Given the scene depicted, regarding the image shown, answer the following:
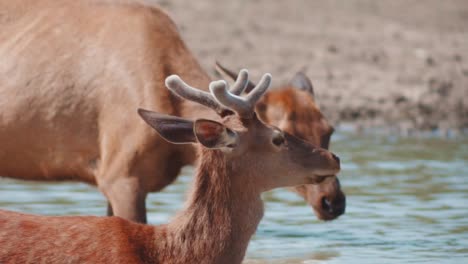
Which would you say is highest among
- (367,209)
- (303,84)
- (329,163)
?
(329,163)

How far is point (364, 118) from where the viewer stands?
17406mm

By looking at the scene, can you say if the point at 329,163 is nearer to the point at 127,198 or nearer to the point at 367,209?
the point at 127,198

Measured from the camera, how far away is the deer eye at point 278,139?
281 inches

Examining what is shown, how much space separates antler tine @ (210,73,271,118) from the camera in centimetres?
686

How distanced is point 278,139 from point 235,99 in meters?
0.38

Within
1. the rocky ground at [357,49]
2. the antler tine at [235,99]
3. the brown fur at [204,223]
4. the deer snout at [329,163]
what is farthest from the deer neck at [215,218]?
the rocky ground at [357,49]

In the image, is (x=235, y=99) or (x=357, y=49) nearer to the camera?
(x=235, y=99)

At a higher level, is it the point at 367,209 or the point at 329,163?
the point at 329,163

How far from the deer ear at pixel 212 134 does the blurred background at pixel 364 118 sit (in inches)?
93.7

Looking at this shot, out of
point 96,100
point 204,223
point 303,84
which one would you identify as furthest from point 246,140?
point 303,84

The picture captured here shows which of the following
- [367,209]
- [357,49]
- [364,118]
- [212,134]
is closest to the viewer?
[212,134]

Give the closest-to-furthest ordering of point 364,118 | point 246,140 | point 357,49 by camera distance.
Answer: point 246,140 < point 364,118 < point 357,49

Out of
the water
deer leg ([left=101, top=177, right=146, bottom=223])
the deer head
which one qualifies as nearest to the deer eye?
the deer head

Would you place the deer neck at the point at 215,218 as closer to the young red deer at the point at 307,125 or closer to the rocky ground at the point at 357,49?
the young red deer at the point at 307,125
